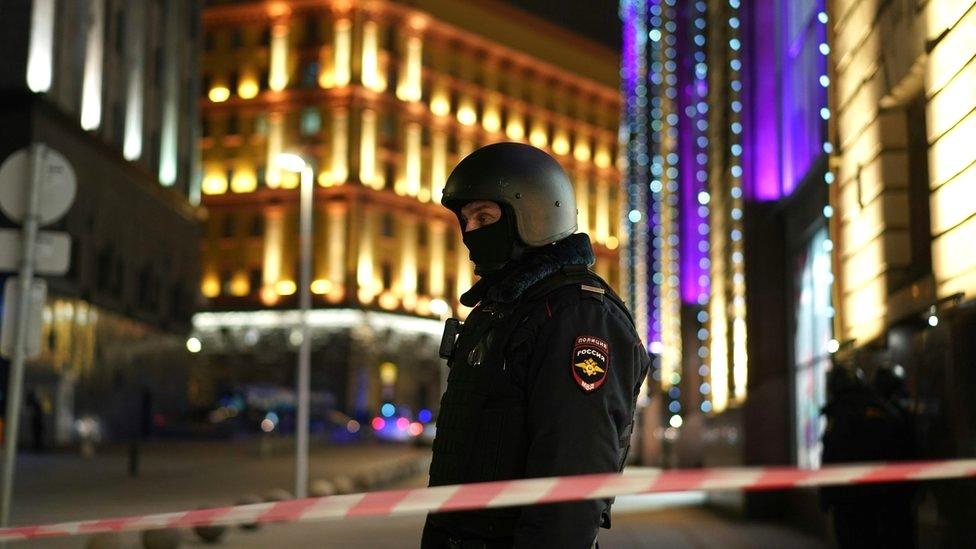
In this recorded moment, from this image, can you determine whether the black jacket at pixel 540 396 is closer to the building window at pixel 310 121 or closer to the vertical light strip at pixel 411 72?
the building window at pixel 310 121

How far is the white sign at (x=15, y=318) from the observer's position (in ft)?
28.2

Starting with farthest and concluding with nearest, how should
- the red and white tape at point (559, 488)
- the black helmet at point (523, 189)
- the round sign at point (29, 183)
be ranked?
1. the round sign at point (29, 183)
2. the black helmet at point (523, 189)
3. the red and white tape at point (559, 488)

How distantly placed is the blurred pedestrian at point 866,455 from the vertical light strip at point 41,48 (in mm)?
30499

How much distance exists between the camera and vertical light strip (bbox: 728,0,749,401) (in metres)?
16.4

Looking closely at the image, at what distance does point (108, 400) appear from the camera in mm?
41781

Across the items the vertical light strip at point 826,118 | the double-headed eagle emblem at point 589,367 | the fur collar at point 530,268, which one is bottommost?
the double-headed eagle emblem at point 589,367

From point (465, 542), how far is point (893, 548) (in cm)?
511

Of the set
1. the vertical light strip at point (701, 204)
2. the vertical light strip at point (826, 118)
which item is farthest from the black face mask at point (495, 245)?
the vertical light strip at point (701, 204)

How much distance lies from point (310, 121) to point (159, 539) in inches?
2725

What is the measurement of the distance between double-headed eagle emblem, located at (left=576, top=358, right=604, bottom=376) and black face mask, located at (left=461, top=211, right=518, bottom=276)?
585mm

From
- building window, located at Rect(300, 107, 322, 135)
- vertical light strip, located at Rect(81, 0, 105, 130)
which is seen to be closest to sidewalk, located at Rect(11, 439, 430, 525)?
vertical light strip, located at Rect(81, 0, 105, 130)

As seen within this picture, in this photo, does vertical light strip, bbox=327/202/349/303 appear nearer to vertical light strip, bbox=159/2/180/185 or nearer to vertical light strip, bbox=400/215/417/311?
vertical light strip, bbox=400/215/417/311

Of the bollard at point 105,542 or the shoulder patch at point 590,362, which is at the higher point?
the shoulder patch at point 590,362

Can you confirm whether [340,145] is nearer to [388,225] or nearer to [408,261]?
[388,225]
